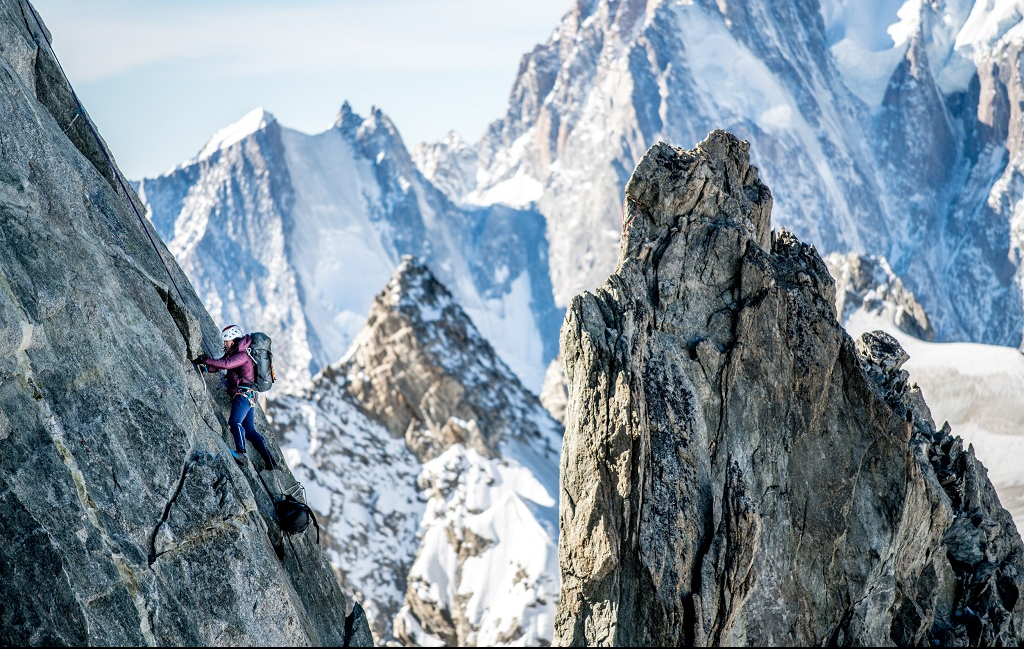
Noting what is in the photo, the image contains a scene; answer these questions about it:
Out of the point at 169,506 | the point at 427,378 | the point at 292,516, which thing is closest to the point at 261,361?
the point at 292,516

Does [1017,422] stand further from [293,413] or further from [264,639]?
[264,639]

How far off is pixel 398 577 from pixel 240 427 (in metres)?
63.1

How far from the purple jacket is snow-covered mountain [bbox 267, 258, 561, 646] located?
4817 centimetres

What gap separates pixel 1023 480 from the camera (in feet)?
218

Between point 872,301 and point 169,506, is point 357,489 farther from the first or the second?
point 169,506

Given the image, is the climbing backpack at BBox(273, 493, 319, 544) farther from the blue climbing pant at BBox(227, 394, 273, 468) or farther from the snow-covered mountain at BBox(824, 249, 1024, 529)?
the snow-covered mountain at BBox(824, 249, 1024, 529)

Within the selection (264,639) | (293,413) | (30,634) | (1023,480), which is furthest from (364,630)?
(293,413)

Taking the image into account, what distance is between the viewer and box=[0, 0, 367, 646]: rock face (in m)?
14.3

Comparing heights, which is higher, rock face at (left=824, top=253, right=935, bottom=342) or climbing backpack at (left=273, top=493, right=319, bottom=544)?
rock face at (left=824, top=253, right=935, bottom=342)

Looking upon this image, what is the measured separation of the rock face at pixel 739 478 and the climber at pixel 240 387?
297 inches

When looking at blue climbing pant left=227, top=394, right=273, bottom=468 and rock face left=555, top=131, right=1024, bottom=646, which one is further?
rock face left=555, top=131, right=1024, bottom=646

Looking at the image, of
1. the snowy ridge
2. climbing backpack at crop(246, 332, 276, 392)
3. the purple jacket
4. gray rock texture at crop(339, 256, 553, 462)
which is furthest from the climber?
gray rock texture at crop(339, 256, 553, 462)

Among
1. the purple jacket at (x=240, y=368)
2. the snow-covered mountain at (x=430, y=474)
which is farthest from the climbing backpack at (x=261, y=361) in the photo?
the snow-covered mountain at (x=430, y=474)

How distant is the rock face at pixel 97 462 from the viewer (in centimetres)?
1430
